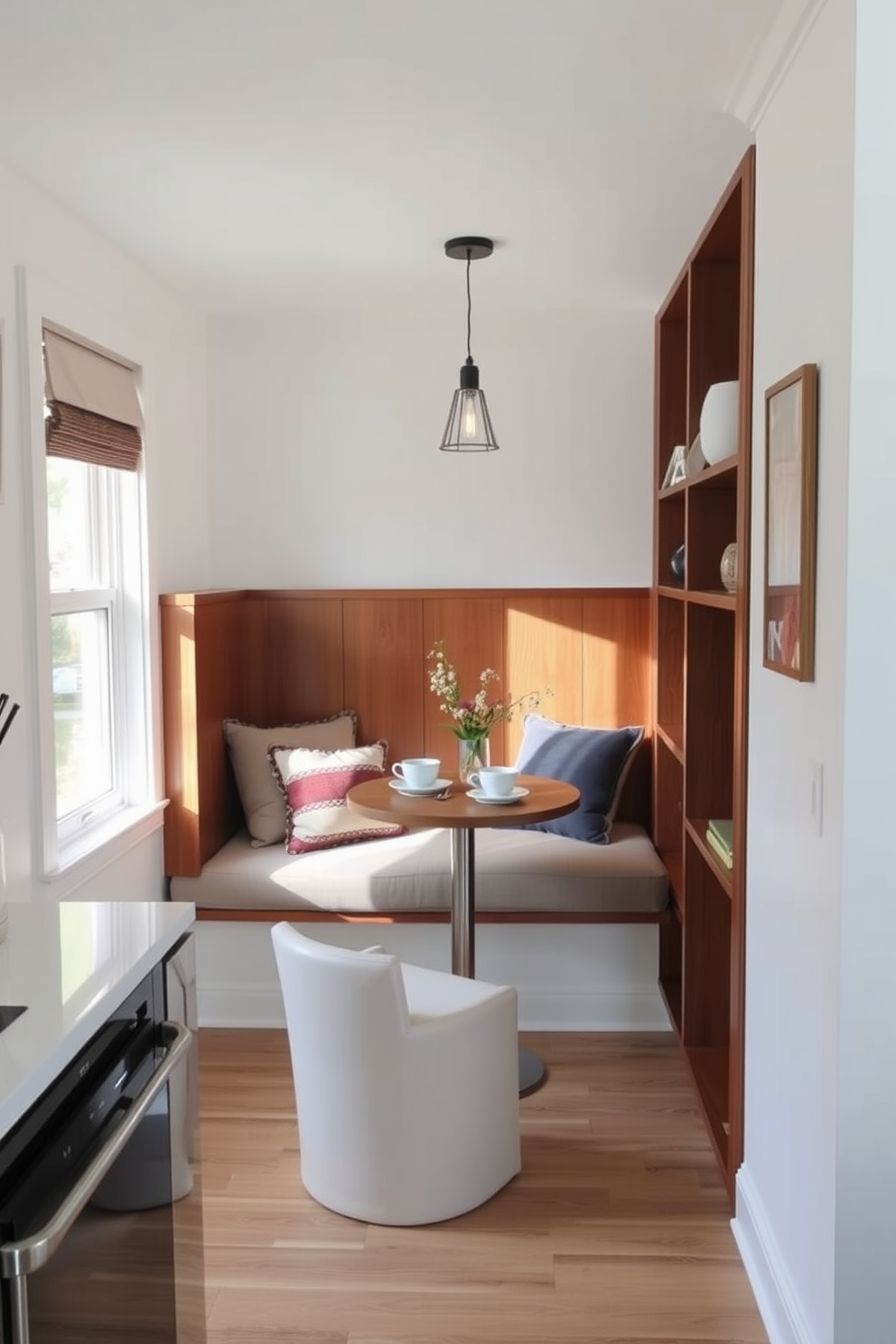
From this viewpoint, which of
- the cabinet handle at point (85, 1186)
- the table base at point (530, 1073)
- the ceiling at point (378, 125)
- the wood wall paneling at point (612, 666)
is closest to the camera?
the cabinet handle at point (85, 1186)

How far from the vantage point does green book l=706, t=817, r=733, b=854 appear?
2.85 metres

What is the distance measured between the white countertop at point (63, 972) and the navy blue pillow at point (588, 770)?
2.29 m

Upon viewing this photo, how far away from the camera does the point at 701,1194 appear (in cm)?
287

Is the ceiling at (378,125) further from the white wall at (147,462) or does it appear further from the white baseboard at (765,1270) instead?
the white baseboard at (765,1270)

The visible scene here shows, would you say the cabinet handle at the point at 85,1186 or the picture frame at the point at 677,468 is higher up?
the picture frame at the point at 677,468

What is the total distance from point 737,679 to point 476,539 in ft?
7.04

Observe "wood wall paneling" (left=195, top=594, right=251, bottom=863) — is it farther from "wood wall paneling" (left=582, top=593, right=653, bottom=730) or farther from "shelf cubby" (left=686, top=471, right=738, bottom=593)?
"shelf cubby" (left=686, top=471, right=738, bottom=593)

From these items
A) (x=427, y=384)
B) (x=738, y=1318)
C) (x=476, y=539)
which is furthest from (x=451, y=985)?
(x=427, y=384)

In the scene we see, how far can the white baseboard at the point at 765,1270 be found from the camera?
2.16 metres

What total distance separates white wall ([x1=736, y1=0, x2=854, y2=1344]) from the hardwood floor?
0.19m

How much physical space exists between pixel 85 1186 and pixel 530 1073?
2.32 metres

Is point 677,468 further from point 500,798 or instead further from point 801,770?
point 801,770

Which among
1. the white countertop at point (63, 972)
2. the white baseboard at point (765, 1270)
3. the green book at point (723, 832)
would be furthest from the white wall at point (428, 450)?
the white countertop at point (63, 972)

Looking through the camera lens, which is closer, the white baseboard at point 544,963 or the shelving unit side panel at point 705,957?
the shelving unit side panel at point 705,957
